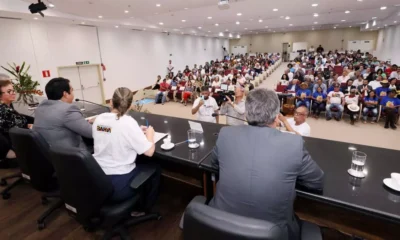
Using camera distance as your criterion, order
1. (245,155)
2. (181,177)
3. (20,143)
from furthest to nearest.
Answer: (181,177) < (20,143) < (245,155)

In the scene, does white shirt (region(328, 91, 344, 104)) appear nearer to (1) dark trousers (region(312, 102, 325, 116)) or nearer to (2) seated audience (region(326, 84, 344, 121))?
(2) seated audience (region(326, 84, 344, 121))

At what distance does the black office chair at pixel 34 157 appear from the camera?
1.77m

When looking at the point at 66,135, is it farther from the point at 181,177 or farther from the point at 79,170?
the point at 181,177

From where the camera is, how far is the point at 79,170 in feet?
4.51

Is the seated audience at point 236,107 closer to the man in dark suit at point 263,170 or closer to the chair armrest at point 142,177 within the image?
the chair armrest at point 142,177

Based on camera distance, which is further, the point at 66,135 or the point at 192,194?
the point at 192,194

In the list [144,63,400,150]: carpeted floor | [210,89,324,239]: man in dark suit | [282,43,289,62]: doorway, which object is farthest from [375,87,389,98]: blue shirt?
[282,43,289,62]: doorway

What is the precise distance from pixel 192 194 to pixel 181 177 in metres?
0.23

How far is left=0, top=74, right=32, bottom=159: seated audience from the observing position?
8.07 ft

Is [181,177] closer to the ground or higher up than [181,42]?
closer to the ground

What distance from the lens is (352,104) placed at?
567 centimetres

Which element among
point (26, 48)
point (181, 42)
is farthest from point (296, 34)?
point (26, 48)

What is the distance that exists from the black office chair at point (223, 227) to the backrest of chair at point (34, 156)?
1.56 m

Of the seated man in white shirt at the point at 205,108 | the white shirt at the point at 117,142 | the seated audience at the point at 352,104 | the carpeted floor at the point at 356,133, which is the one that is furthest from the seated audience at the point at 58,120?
the seated audience at the point at 352,104
